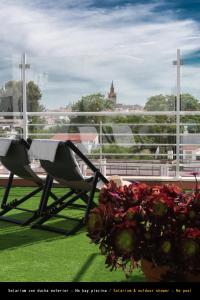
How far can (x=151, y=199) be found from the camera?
2.53 m

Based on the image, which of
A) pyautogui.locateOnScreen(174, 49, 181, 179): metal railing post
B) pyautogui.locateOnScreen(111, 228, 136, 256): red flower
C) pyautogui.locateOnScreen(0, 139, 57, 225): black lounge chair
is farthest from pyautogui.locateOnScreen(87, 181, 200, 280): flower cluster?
pyautogui.locateOnScreen(174, 49, 181, 179): metal railing post

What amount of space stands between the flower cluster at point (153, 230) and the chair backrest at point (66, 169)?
1.67 meters

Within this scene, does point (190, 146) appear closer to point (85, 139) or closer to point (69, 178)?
point (85, 139)

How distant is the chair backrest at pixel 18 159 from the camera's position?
4676 millimetres

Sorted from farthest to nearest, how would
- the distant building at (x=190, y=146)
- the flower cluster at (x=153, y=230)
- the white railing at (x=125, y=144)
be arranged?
the white railing at (x=125, y=144), the distant building at (x=190, y=146), the flower cluster at (x=153, y=230)

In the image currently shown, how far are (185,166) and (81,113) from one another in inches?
64.2

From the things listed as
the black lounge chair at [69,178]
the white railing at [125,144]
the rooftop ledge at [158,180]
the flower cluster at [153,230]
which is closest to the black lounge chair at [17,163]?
the black lounge chair at [69,178]

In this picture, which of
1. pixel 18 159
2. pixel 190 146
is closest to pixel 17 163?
→ pixel 18 159

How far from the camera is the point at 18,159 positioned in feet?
15.6

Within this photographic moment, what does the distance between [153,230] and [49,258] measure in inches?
48.0

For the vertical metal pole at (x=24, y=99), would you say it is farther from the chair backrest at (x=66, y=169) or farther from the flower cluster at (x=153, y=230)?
the flower cluster at (x=153, y=230)

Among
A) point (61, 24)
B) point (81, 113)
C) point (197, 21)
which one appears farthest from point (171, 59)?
point (61, 24)

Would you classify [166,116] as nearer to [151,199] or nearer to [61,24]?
[151,199]

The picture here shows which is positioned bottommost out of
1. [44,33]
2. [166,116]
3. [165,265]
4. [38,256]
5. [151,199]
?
[38,256]
